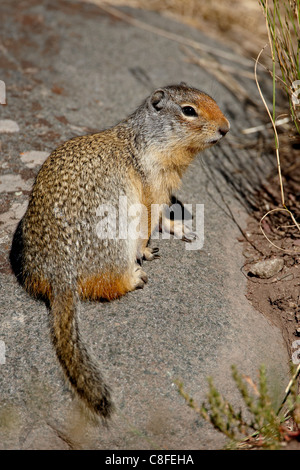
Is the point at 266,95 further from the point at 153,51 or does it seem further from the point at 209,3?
the point at 209,3

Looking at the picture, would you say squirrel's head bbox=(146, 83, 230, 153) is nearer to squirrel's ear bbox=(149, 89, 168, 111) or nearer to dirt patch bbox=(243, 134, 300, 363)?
squirrel's ear bbox=(149, 89, 168, 111)

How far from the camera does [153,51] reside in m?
7.50

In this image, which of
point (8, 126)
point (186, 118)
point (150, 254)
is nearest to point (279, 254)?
point (150, 254)

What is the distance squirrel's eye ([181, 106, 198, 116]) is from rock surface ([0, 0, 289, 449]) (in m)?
1.18

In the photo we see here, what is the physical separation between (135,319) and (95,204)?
0.92 meters

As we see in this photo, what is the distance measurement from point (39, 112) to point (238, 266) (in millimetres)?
3084

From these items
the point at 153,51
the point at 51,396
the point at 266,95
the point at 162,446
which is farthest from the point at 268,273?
the point at 153,51

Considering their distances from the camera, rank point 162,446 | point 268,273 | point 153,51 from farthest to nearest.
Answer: point 153,51
point 268,273
point 162,446

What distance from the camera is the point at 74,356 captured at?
320 centimetres

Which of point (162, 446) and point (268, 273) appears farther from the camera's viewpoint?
point (268, 273)

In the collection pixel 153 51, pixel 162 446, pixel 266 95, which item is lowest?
pixel 162 446

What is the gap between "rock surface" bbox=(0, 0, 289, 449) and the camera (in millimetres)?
3076

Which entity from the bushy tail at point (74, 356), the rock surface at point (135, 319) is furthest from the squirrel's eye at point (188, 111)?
the bushy tail at point (74, 356)

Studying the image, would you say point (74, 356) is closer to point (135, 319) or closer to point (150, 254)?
point (135, 319)
